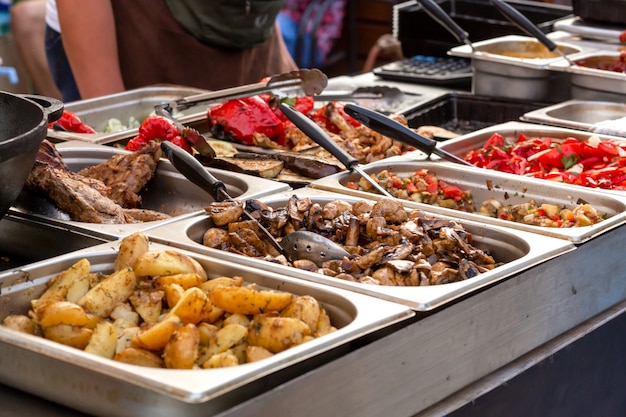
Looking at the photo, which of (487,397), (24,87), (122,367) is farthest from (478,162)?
(24,87)

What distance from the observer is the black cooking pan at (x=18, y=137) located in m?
1.77

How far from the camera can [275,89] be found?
3115 mm

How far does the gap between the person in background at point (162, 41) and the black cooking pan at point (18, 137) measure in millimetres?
1917

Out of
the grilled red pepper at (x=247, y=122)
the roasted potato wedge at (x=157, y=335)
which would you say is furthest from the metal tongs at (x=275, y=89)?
the roasted potato wedge at (x=157, y=335)

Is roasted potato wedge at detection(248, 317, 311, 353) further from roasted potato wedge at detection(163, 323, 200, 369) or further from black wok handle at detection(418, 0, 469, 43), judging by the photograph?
black wok handle at detection(418, 0, 469, 43)

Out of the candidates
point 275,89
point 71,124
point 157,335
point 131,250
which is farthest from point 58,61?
point 157,335

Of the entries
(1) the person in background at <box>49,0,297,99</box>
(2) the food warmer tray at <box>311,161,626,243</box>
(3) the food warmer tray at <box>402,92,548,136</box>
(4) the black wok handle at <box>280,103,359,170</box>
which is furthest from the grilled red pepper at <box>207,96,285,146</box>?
(1) the person in background at <box>49,0,297,99</box>

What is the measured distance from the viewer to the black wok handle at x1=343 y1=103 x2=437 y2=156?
2.72m

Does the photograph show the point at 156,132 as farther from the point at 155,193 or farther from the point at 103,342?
the point at 103,342

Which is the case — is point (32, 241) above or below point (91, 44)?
below

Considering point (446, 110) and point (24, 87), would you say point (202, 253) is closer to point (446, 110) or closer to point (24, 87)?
point (446, 110)

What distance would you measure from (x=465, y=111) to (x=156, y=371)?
247 cm

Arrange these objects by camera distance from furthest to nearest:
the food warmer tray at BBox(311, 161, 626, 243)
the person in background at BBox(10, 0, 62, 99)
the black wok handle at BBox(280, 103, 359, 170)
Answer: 1. the person in background at BBox(10, 0, 62, 99)
2. the black wok handle at BBox(280, 103, 359, 170)
3. the food warmer tray at BBox(311, 161, 626, 243)

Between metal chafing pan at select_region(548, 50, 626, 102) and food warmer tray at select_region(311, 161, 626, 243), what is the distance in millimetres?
1061
